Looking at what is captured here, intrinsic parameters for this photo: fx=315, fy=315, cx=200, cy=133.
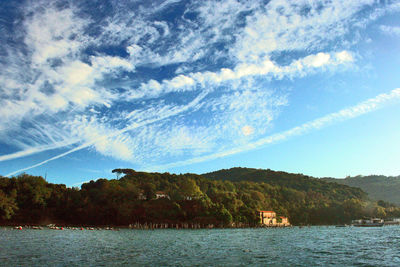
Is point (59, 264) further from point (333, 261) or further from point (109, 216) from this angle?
point (109, 216)

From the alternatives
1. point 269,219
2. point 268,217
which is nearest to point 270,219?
point 269,219

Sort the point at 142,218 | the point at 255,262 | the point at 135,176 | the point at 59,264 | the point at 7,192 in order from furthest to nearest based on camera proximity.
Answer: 1. the point at 135,176
2. the point at 142,218
3. the point at 7,192
4. the point at 255,262
5. the point at 59,264

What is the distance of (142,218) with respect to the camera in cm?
13912

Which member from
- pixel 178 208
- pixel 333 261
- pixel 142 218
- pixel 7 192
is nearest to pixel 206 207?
pixel 178 208

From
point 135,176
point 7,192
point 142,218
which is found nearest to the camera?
point 7,192

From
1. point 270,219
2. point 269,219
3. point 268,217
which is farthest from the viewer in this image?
point 270,219

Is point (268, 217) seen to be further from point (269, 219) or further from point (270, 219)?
point (270, 219)

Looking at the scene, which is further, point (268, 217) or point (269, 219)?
point (269, 219)

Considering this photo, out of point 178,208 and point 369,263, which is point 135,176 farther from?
point 369,263

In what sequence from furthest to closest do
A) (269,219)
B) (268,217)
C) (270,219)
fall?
(270,219) < (269,219) < (268,217)

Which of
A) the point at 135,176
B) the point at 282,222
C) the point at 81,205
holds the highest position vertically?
the point at 135,176

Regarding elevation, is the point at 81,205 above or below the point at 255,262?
above

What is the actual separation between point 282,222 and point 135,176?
97.0 metres

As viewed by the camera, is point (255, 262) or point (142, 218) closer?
point (255, 262)
